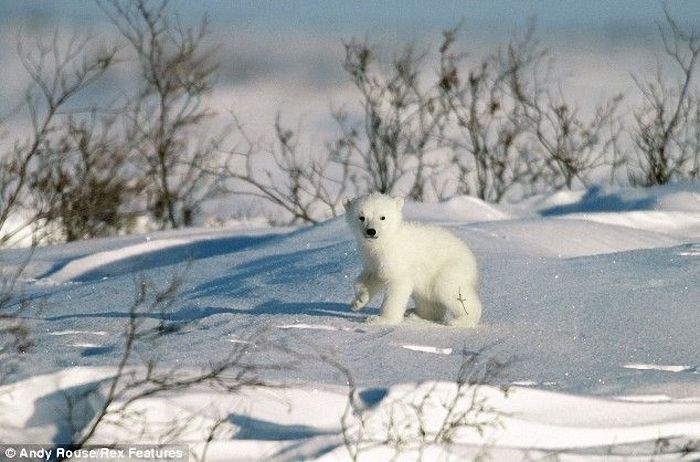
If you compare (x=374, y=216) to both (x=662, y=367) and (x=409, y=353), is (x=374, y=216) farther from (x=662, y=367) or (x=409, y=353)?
(x=662, y=367)

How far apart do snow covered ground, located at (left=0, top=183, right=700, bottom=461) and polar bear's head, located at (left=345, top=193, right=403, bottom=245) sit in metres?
0.41

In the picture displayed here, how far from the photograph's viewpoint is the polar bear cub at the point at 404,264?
203 inches

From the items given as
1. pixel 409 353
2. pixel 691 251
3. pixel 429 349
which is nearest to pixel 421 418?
pixel 409 353

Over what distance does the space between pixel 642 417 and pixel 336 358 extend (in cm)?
125

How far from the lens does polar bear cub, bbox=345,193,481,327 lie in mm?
5145

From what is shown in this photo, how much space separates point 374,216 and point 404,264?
250 millimetres

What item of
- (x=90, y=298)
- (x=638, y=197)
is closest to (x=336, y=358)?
(x=90, y=298)

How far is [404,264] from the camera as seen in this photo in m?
5.18

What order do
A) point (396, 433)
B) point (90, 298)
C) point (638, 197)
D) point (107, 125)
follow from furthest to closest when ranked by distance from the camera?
point (107, 125) < point (638, 197) < point (90, 298) < point (396, 433)

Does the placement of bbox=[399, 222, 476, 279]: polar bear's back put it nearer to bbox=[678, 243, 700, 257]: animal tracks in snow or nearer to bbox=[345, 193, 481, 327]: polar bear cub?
bbox=[345, 193, 481, 327]: polar bear cub

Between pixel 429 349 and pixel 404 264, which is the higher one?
pixel 404 264

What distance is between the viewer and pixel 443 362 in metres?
4.74

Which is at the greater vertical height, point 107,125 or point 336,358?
point 107,125

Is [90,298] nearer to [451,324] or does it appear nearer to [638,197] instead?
[451,324]
